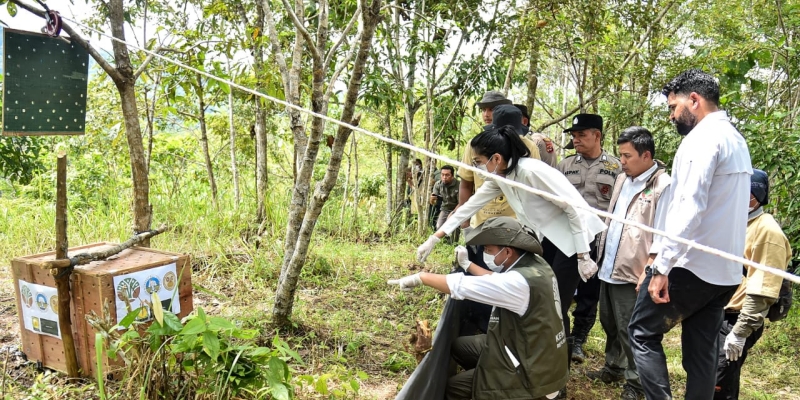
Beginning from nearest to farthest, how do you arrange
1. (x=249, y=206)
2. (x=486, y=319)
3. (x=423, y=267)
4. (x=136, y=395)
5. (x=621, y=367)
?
1. (x=136, y=395)
2. (x=486, y=319)
3. (x=621, y=367)
4. (x=423, y=267)
5. (x=249, y=206)

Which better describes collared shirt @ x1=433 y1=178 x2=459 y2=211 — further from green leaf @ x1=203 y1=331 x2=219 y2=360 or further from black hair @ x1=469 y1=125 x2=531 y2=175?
green leaf @ x1=203 y1=331 x2=219 y2=360

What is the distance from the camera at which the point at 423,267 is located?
18.5 ft

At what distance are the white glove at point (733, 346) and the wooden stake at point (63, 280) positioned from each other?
3.31 metres

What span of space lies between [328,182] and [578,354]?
6.99ft

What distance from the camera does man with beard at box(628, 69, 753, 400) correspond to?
7.79 feet

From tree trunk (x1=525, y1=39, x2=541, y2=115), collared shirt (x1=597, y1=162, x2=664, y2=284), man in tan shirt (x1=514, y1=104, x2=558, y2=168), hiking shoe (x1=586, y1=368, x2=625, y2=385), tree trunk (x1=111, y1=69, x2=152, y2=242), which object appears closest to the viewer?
tree trunk (x1=111, y1=69, x2=152, y2=242)

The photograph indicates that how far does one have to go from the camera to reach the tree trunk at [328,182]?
3.13 m

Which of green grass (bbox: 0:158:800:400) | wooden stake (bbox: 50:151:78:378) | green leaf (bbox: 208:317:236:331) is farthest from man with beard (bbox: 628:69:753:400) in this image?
wooden stake (bbox: 50:151:78:378)

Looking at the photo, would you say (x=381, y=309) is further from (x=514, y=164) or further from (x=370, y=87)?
(x=370, y=87)

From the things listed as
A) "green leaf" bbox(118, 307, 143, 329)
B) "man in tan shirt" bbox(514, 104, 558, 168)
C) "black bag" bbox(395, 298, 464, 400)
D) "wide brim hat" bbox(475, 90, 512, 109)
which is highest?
"wide brim hat" bbox(475, 90, 512, 109)

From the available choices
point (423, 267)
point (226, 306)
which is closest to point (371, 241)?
point (423, 267)

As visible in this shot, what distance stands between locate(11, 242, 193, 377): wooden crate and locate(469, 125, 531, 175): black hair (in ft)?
5.76

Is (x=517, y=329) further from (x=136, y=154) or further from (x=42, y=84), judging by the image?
(x=42, y=84)

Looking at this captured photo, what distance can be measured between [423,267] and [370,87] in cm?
193
